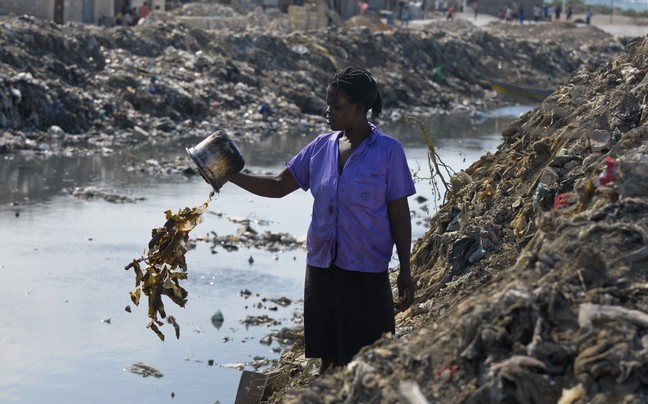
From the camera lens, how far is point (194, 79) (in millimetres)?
21234

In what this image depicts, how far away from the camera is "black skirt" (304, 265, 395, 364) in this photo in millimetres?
4219

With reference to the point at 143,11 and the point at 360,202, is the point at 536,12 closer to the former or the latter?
the point at 143,11

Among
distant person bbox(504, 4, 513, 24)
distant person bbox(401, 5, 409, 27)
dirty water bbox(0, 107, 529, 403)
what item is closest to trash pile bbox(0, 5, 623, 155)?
dirty water bbox(0, 107, 529, 403)

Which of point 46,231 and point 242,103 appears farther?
point 242,103

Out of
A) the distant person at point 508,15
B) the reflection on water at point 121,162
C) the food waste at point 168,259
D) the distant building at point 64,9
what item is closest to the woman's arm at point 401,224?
the food waste at point 168,259

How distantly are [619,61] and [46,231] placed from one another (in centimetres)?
514

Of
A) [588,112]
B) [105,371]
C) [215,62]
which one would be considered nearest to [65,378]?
[105,371]

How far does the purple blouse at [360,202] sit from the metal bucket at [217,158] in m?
0.38

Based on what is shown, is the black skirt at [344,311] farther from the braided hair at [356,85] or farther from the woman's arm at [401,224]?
the braided hair at [356,85]

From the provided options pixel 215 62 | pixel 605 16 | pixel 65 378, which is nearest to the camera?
pixel 65 378

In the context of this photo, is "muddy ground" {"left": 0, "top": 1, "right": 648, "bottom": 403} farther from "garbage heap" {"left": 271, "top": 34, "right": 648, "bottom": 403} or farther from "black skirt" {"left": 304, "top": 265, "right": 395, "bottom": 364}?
"black skirt" {"left": 304, "top": 265, "right": 395, "bottom": 364}

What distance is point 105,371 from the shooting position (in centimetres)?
639

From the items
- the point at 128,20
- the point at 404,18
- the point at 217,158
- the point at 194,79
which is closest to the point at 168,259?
the point at 217,158

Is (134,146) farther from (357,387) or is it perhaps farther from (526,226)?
(357,387)
